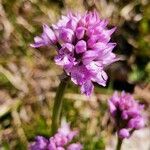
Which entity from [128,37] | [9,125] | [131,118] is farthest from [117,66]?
[131,118]

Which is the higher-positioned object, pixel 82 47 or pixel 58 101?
pixel 82 47

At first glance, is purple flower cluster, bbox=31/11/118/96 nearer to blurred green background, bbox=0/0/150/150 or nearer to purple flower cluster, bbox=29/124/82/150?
purple flower cluster, bbox=29/124/82/150

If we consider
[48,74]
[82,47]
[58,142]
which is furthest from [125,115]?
[48,74]

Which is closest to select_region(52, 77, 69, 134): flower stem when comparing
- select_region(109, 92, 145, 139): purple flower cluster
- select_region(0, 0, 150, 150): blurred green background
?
select_region(109, 92, 145, 139): purple flower cluster

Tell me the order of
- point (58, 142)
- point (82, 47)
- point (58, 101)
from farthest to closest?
point (58, 142) < point (58, 101) < point (82, 47)

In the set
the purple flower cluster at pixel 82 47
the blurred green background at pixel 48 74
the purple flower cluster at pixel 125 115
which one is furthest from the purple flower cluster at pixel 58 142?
the blurred green background at pixel 48 74

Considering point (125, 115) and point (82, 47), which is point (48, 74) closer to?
point (125, 115)
